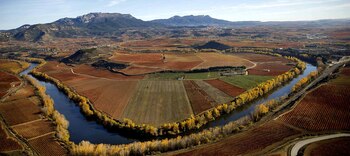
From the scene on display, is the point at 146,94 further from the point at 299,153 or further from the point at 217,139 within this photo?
the point at 299,153

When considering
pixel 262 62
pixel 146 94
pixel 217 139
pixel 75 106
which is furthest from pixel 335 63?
pixel 75 106

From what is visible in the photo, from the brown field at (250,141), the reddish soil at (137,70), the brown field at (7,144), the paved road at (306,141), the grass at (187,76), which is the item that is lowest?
the paved road at (306,141)

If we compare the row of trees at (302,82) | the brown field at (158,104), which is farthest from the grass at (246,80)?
the brown field at (158,104)

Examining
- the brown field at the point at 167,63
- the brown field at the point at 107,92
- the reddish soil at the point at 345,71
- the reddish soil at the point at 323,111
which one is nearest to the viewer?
the reddish soil at the point at 323,111

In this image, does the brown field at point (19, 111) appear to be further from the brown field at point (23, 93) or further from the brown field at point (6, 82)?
the brown field at point (6, 82)

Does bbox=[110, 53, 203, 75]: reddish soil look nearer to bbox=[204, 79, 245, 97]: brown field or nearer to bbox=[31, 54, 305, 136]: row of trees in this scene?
bbox=[204, 79, 245, 97]: brown field

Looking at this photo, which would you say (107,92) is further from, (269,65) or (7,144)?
(269,65)
